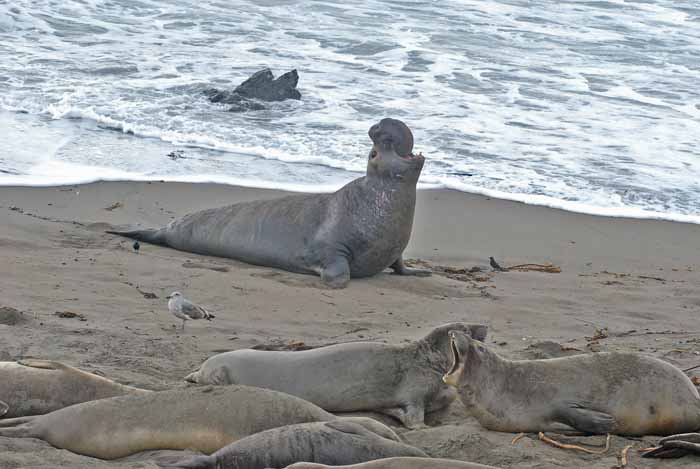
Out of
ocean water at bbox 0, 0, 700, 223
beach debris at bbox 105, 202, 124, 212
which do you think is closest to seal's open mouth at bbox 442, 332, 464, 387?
→ beach debris at bbox 105, 202, 124, 212

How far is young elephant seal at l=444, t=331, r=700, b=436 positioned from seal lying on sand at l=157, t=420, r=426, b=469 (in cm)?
100

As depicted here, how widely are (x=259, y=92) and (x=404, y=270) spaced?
19.8 ft

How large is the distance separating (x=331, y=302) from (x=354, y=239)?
3.98ft

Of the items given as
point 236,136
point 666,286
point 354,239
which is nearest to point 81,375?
point 354,239

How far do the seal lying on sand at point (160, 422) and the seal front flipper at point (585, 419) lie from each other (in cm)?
89

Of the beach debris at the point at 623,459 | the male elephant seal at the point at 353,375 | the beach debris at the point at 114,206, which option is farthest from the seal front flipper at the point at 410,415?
the beach debris at the point at 114,206

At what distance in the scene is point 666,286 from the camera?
7828 millimetres

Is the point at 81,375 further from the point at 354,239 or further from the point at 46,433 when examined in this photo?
the point at 354,239

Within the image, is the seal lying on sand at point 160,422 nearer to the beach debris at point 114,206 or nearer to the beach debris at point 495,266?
the beach debris at point 495,266

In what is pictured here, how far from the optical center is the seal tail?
8.40 m

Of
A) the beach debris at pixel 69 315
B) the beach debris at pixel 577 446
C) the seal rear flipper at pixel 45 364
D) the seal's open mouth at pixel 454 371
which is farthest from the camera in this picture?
the beach debris at pixel 69 315

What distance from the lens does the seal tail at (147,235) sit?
331 inches

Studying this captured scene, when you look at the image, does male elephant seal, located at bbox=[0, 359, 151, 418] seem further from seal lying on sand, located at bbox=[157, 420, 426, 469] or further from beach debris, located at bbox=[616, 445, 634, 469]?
beach debris, located at bbox=[616, 445, 634, 469]

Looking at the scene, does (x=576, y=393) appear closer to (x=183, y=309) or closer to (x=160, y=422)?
(x=160, y=422)
